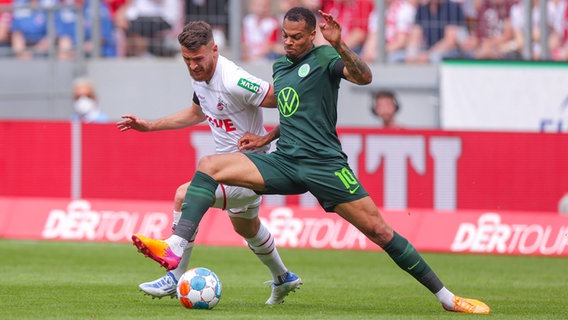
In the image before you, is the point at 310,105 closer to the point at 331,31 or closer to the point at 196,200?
the point at 331,31

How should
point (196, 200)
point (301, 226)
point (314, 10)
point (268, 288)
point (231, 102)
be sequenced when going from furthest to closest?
1. point (314, 10)
2. point (301, 226)
3. point (268, 288)
4. point (231, 102)
5. point (196, 200)

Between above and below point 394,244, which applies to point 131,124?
above

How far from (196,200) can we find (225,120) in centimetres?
112

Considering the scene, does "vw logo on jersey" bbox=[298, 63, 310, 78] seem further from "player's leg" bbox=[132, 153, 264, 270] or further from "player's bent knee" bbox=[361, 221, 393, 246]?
"player's bent knee" bbox=[361, 221, 393, 246]

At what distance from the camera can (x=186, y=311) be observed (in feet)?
31.3

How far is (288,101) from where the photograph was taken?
984 cm

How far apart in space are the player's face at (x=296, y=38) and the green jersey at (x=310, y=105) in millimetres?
80

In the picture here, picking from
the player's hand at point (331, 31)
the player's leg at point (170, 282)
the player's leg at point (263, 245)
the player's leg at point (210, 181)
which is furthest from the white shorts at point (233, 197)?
the player's hand at point (331, 31)

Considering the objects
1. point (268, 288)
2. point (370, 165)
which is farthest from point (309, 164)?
point (370, 165)

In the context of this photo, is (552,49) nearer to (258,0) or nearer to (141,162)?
(258,0)

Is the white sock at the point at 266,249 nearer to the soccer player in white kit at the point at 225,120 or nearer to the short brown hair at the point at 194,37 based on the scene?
the soccer player in white kit at the point at 225,120

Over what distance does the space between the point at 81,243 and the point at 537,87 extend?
761 cm

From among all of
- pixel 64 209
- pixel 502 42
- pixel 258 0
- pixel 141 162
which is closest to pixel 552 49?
pixel 502 42

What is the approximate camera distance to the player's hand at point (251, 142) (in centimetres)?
1014
